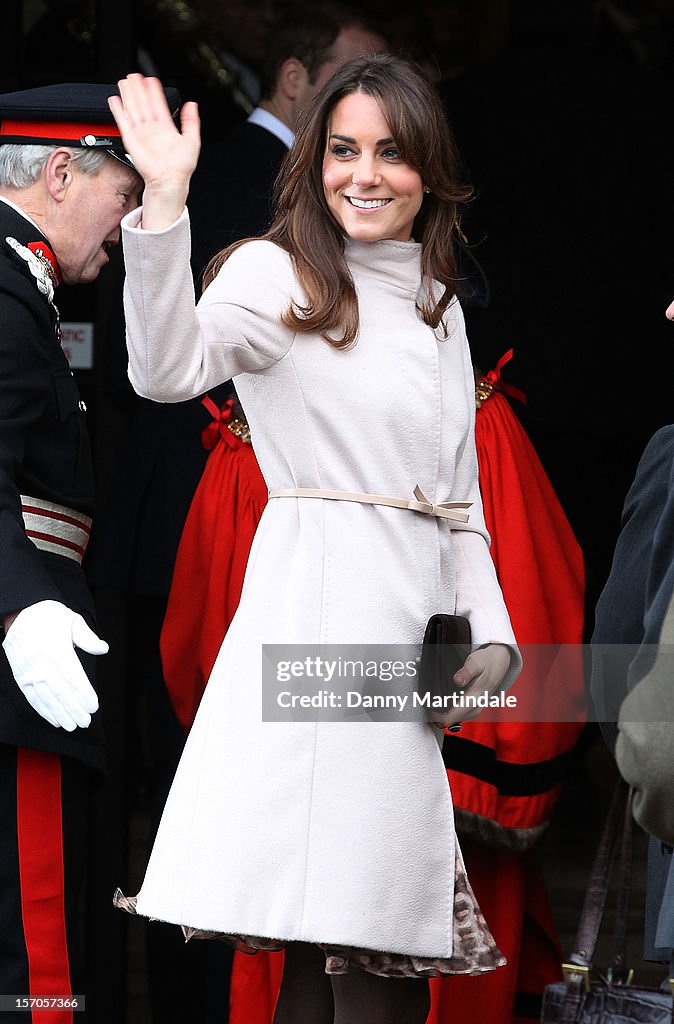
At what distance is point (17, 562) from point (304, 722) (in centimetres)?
44

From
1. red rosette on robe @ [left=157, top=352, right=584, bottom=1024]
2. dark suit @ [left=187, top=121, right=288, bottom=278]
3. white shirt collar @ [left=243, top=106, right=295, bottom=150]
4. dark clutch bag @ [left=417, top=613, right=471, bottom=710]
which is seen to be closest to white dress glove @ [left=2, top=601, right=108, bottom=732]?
dark clutch bag @ [left=417, top=613, right=471, bottom=710]

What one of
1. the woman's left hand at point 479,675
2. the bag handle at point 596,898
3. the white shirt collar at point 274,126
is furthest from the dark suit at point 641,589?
the white shirt collar at point 274,126

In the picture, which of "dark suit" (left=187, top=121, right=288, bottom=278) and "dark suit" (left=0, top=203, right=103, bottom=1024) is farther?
"dark suit" (left=187, top=121, right=288, bottom=278)

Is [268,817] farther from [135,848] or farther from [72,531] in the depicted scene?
[135,848]

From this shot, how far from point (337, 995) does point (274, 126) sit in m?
2.00

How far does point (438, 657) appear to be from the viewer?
239 cm

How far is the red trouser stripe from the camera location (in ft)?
8.27

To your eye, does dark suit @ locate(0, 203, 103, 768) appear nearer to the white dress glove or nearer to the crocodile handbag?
the white dress glove

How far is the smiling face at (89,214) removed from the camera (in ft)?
8.84

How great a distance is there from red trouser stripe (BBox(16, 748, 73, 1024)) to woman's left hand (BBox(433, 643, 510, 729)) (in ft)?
1.94

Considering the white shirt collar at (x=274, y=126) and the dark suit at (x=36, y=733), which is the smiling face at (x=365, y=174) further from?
the white shirt collar at (x=274, y=126)

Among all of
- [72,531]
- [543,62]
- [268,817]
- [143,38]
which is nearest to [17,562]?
[72,531]

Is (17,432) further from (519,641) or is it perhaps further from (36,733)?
(519,641)

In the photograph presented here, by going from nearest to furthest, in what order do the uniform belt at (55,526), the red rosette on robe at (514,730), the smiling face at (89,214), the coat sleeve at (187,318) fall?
the coat sleeve at (187,318)
the uniform belt at (55,526)
the smiling face at (89,214)
the red rosette on robe at (514,730)
